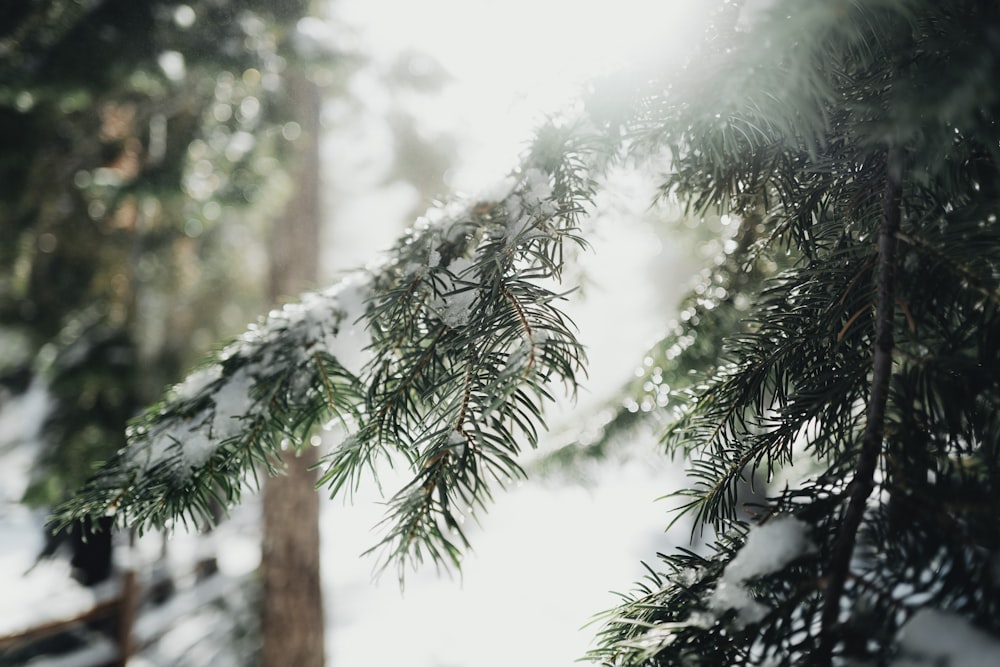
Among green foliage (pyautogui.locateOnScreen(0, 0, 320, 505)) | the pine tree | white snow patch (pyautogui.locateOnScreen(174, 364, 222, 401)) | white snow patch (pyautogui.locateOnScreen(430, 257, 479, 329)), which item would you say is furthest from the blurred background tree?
white snow patch (pyautogui.locateOnScreen(430, 257, 479, 329))

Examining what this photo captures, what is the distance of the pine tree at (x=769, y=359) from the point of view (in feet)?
2.55

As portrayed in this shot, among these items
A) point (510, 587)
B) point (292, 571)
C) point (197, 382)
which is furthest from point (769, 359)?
point (510, 587)

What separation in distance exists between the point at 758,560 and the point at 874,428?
30 cm

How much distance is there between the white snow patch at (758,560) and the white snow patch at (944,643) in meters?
0.16

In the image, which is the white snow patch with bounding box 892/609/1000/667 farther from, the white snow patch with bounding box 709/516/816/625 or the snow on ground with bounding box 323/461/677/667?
the snow on ground with bounding box 323/461/677/667

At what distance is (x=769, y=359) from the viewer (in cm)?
119

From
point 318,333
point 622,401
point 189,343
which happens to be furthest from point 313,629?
point 189,343

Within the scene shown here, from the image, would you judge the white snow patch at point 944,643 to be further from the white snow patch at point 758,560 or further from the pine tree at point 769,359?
the white snow patch at point 758,560

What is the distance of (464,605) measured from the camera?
848 centimetres

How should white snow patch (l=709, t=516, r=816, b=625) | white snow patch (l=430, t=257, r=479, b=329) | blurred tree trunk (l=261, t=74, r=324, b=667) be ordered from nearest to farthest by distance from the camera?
white snow patch (l=709, t=516, r=816, b=625), white snow patch (l=430, t=257, r=479, b=329), blurred tree trunk (l=261, t=74, r=324, b=667)

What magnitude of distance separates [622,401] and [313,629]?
374cm

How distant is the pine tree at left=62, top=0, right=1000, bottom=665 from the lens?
0.78 metres

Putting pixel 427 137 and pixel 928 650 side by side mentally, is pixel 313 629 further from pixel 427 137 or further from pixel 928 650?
pixel 427 137

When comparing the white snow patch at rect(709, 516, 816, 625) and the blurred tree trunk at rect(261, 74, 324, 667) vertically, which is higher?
the blurred tree trunk at rect(261, 74, 324, 667)
